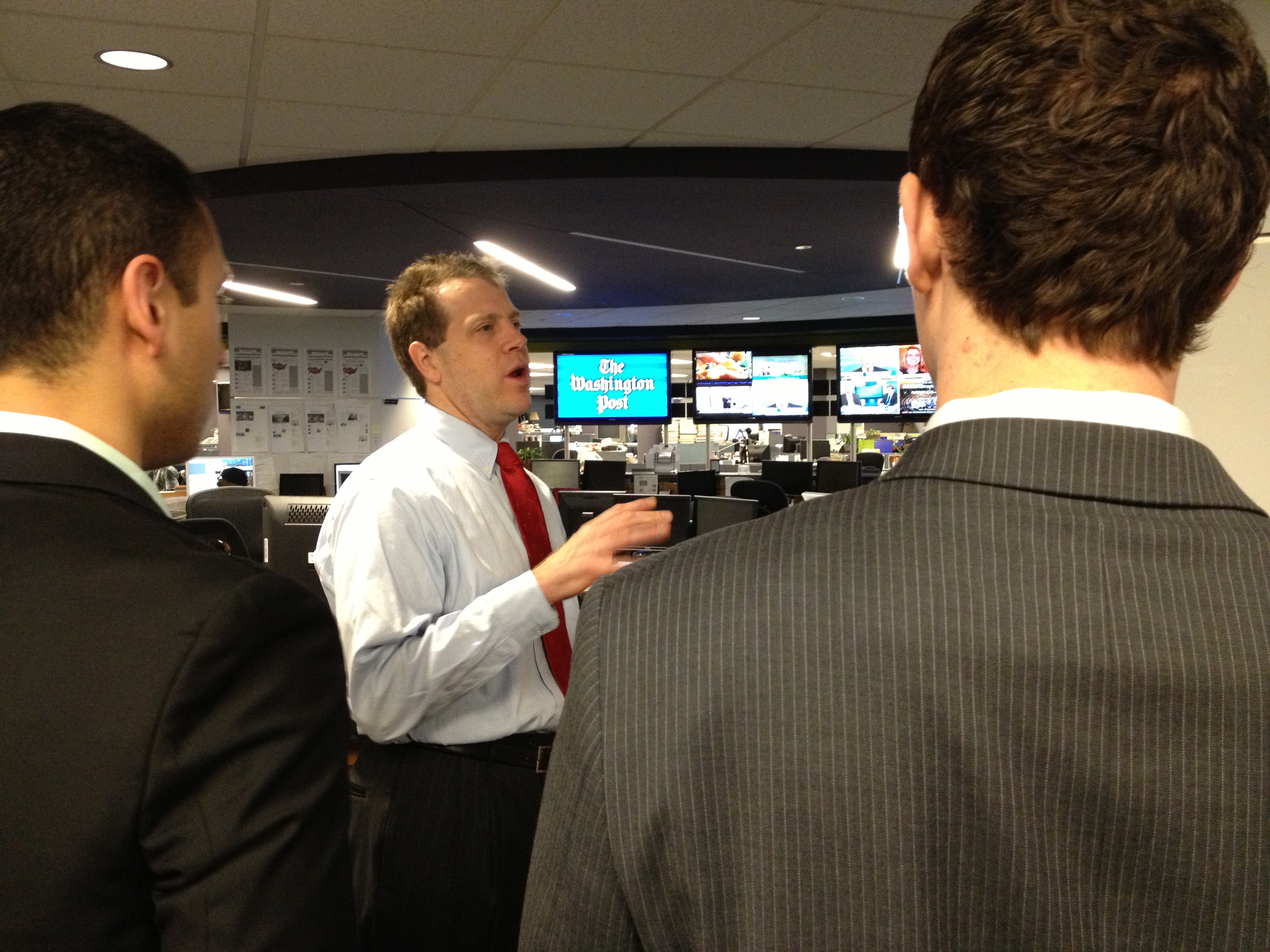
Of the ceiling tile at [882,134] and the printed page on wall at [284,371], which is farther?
the printed page on wall at [284,371]

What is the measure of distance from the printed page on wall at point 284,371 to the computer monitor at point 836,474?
223 inches

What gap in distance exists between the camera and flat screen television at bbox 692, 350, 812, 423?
8594 mm

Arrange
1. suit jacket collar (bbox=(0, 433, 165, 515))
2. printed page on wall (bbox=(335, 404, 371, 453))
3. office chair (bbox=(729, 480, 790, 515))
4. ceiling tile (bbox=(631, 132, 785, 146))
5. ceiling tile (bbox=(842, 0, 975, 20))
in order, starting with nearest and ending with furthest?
suit jacket collar (bbox=(0, 433, 165, 515))
ceiling tile (bbox=(842, 0, 975, 20))
ceiling tile (bbox=(631, 132, 785, 146))
office chair (bbox=(729, 480, 790, 515))
printed page on wall (bbox=(335, 404, 371, 453))

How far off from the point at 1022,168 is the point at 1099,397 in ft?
0.50

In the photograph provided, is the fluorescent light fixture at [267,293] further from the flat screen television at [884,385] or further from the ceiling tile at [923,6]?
the ceiling tile at [923,6]

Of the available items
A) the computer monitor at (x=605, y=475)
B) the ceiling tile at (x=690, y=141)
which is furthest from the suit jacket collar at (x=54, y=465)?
the computer monitor at (x=605, y=475)

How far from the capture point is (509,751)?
1621 millimetres

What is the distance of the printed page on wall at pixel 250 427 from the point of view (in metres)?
9.58

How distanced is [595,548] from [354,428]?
9.07 m

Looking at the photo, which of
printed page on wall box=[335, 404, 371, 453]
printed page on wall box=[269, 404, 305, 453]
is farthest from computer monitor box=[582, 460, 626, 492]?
printed page on wall box=[269, 404, 305, 453]

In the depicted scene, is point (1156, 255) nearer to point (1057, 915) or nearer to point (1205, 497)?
point (1205, 497)

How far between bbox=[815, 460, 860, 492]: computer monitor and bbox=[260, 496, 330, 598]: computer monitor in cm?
534

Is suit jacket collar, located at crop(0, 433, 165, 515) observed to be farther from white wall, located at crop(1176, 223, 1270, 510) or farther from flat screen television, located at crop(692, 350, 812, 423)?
flat screen television, located at crop(692, 350, 812, 423)

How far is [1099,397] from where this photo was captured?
1.86 ft
